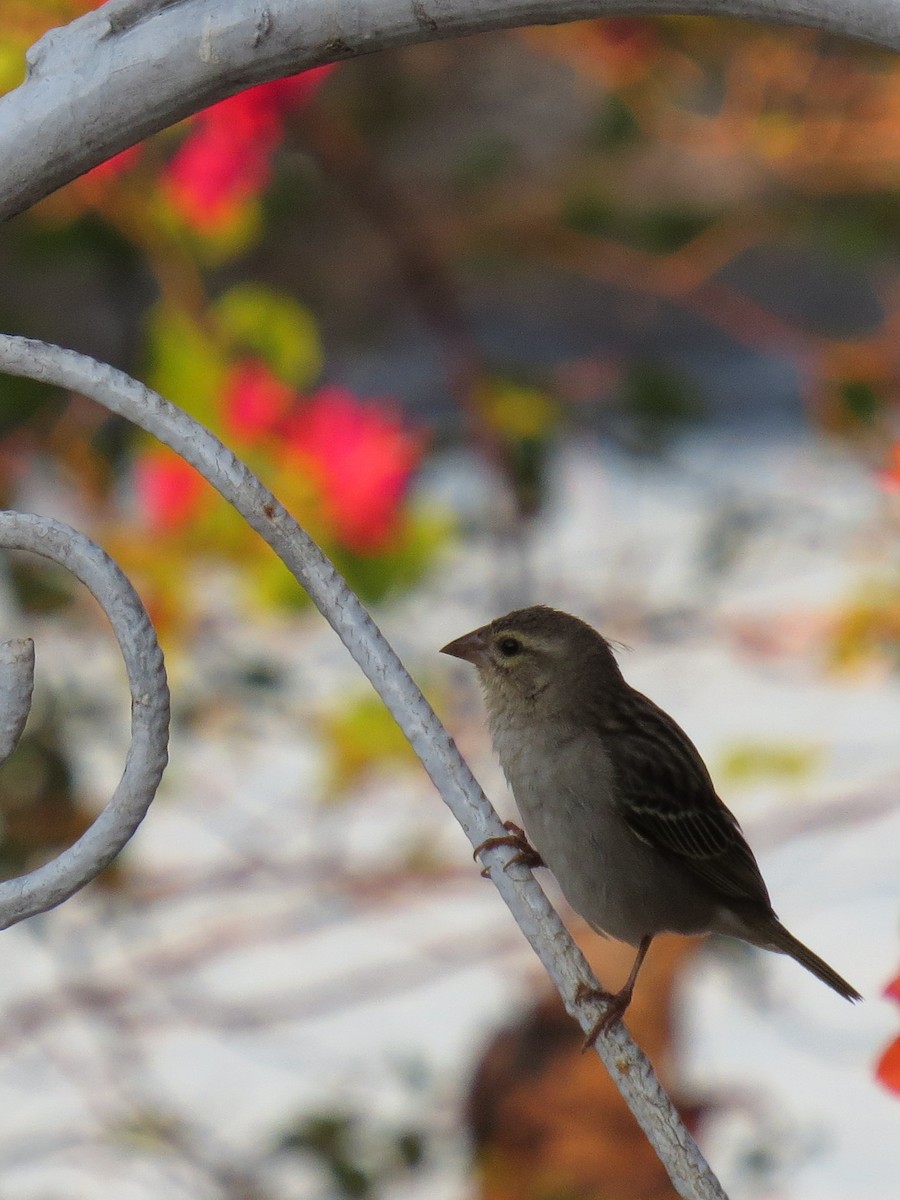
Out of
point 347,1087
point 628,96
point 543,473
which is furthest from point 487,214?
point 347,1087

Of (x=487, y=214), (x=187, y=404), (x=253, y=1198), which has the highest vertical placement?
(x=487, y=214)

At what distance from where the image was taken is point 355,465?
1.92 m

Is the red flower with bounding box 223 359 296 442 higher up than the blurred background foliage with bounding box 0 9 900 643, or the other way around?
the blurred background foliage with bounding box 0 9 900 643

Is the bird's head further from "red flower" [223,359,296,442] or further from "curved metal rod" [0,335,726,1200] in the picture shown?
"curved metal rod" [0,335,726,1200]

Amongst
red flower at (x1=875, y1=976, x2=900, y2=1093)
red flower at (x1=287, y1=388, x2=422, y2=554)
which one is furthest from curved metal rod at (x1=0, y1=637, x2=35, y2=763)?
red flower at (x1=287, y1=388, x2=422, y2=554)

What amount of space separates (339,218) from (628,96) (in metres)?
1.96

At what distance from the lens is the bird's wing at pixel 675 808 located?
1.55m

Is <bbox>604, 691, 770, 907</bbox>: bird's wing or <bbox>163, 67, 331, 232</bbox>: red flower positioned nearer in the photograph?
<bbox>604, 691, 770, 907</bbox>: bird's wing

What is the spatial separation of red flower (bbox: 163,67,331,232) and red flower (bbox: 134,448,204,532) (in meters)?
0.33

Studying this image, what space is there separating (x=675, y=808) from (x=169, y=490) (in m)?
0.83

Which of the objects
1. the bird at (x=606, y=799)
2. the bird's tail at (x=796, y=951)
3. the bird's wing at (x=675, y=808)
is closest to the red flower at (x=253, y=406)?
the bird at (x=606, y=799)

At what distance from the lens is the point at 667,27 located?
2607 millimetres

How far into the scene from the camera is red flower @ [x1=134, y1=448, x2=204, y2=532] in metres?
1.98

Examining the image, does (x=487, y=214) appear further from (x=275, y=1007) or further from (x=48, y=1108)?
(x=48, y=1108)
